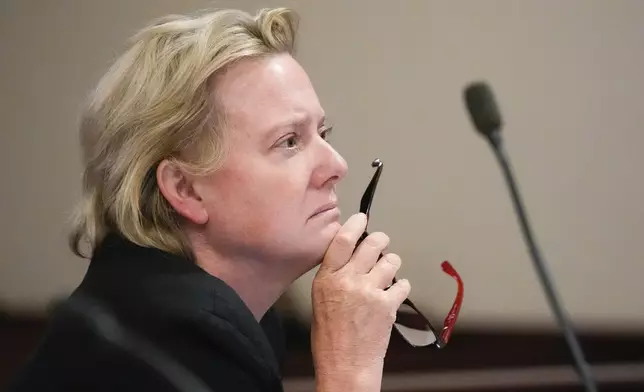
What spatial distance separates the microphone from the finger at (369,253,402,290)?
176 millimetres

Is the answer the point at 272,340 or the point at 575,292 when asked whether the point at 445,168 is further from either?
the point at 272,340

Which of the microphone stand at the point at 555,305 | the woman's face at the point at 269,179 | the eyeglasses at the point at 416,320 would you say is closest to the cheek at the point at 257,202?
the woman's face at the point at 269,179

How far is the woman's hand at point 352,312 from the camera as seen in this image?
0.88 metres

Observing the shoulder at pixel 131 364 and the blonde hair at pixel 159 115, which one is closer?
the shoulder at pixel 131 364

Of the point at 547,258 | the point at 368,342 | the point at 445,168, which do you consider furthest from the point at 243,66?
the point at 547,258

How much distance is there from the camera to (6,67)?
174 centimetres

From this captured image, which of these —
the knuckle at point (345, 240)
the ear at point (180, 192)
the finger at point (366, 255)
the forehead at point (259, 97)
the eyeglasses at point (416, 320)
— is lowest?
the eyeglasses at point (416, 320)

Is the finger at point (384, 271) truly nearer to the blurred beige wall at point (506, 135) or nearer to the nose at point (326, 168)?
the nose at point (326, 168)

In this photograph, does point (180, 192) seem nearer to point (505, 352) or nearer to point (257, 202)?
point (257, 202)

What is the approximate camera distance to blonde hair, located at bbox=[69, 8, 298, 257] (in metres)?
0.90

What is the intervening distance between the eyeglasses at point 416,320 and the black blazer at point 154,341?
0.23 meters

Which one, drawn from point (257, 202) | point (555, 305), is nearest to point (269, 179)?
point (257, 202)

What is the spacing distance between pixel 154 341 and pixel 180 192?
204mm

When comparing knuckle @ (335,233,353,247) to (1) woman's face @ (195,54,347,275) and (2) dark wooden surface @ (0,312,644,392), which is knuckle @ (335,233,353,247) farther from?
(2) dark wooden surface @ (0,312,644,392)
